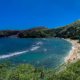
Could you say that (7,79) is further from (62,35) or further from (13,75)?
(62,35)

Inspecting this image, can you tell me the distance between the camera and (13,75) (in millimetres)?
13055

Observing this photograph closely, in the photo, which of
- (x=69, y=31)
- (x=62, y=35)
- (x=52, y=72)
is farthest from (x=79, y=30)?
(x=52, y=72)

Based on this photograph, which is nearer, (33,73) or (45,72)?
(33,73)

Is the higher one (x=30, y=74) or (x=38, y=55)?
(x=30, y=74)

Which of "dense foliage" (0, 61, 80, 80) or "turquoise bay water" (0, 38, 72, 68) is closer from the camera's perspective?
"dense foliage" (0, 61, 80, 80)

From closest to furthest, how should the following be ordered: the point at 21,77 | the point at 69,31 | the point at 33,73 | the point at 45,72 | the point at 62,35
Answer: the point at 21,77, the point at 33,73, the point at 45,72, the point at 69,31, the point at 62,35

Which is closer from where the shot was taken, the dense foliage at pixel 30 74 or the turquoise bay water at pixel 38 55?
the dense foliage at pixel 30 74

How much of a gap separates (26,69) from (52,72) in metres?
1.74

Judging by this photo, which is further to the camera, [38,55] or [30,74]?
[38,55]

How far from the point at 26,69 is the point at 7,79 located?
1.16 meters

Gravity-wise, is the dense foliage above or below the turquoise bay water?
above

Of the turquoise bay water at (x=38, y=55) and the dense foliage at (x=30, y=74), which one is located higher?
the dense foliage at (x=30, y=74)

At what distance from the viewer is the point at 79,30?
6270 inches

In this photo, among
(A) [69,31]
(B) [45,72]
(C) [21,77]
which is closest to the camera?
(C) [21,77]
